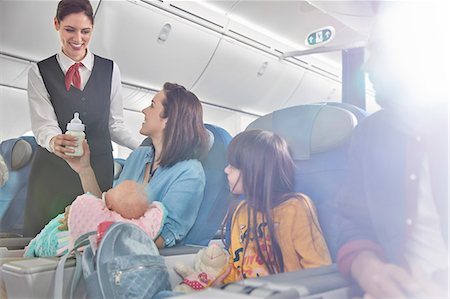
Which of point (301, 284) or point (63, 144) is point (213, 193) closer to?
point (63, 144)

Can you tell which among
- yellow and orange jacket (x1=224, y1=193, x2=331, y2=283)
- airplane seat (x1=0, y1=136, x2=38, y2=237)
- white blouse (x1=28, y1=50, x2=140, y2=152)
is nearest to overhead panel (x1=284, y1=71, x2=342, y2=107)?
yellow and orange jacket (x1=224, y1=193, x2=331, y2=283)

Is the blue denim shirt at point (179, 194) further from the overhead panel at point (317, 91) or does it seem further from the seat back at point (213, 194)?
the overhead panel at point (317, 91)

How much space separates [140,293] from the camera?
1688mm

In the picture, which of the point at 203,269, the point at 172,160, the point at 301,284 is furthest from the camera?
the point at 172,160

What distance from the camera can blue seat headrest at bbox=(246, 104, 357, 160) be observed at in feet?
5.07

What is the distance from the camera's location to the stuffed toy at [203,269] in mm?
1791

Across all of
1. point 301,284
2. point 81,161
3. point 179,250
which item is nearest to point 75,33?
point 81,161

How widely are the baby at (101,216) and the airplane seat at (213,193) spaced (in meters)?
0.15

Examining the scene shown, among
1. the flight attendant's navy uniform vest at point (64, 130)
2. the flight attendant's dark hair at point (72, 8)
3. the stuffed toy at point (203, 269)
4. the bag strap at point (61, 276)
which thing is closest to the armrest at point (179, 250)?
the stuffed toy at point (203, 269)

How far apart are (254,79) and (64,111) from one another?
811 mm

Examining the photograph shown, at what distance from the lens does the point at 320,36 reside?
1.75 meters

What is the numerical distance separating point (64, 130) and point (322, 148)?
1151 mm

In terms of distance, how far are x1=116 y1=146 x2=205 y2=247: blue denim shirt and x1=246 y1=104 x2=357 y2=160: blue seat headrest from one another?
16.5 inches

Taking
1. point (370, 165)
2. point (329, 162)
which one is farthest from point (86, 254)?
point (370, 165)
